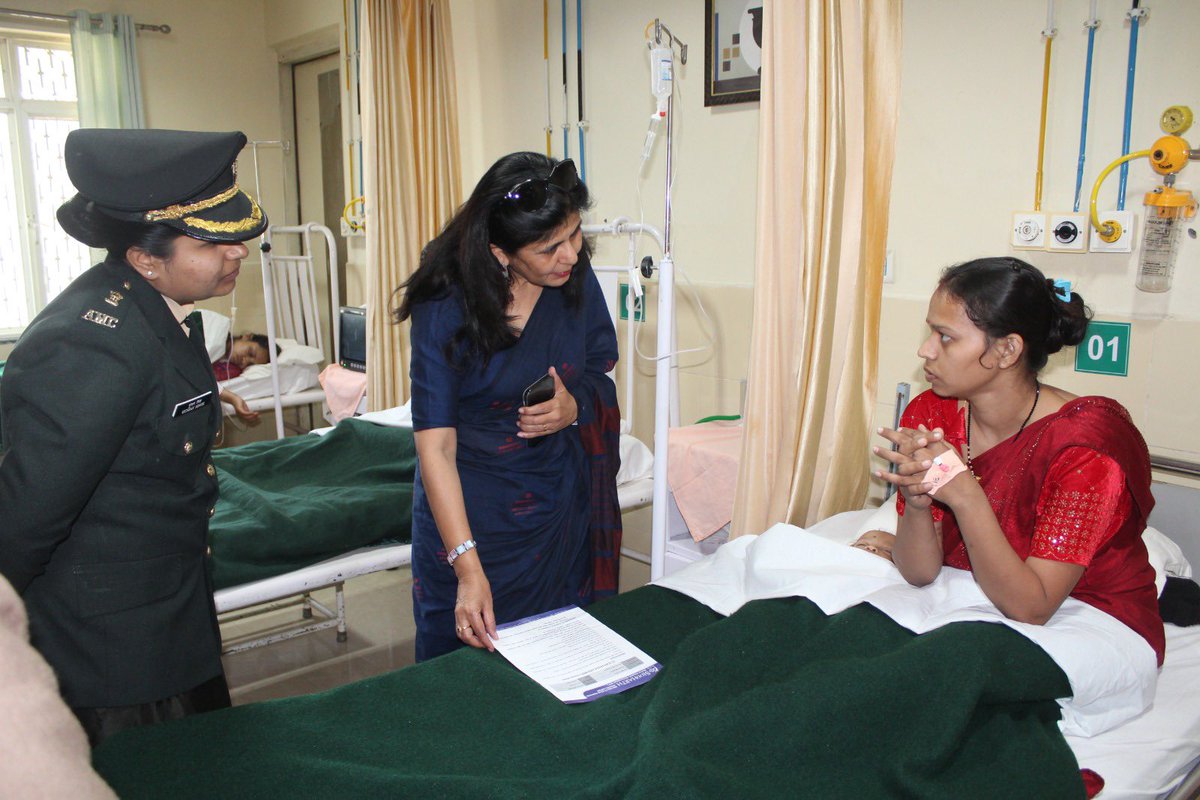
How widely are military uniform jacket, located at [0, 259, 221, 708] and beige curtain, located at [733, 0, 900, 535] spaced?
49.4 inches

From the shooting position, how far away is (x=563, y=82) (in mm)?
3707

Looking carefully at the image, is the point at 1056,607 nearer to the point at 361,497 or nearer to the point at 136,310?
the point at 136,310

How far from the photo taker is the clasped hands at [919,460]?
1.51 m

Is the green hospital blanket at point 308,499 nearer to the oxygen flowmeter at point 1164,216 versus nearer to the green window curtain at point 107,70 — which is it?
the oxygen flowmeter at point 1164,216

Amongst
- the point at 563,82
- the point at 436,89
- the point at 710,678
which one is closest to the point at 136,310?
the point at 710,678

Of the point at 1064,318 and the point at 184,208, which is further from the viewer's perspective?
the point at 1064,318

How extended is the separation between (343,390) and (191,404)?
9.74 ft

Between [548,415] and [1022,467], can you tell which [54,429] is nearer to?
[548,415]

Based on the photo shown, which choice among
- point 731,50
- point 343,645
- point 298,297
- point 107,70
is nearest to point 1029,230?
point 731,50

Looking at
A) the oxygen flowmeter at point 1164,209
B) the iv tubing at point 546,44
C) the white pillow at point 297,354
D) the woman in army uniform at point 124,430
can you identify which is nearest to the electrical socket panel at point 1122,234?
the oxygen flowmeter at point 1164,209

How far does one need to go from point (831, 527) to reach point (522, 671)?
88cm

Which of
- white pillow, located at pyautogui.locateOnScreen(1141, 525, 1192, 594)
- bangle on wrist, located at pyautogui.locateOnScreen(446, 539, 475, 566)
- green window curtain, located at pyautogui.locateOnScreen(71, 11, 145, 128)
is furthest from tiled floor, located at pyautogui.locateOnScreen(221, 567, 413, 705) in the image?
green window curtain, located at pyautogui.locateOnScreen(71, 11, 145, 128)

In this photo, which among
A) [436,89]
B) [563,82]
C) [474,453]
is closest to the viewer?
[474,453]

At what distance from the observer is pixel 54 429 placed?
1.26 metres
